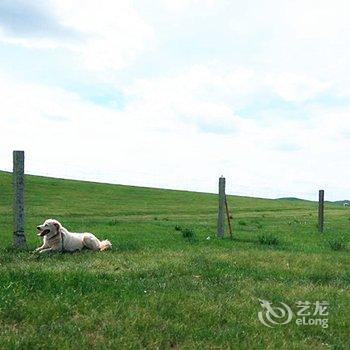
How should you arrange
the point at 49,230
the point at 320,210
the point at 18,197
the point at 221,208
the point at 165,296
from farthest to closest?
1. the point at 320,210
2. the point at 221,208
3. the point at 18,197
4. the point at 49,230
5. the point at 165,296

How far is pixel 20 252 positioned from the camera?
1380cm

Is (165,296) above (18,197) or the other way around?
the other way around

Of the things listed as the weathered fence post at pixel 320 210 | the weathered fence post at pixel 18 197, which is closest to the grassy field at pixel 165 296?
the weathered fence post at pixel 18 197

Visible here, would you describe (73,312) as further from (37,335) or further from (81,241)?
(81,241)

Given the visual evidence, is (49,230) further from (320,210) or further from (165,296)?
(320,210)

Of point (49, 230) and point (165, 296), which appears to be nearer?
point (165, 296)

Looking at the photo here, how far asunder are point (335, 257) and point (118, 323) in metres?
9.14

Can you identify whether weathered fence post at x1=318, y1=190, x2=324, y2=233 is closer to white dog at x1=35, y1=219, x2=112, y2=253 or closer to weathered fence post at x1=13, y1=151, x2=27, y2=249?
white dog at x1=35, y1=219, x2=112, y2=253

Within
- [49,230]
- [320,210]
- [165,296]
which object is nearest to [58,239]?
[49,230]

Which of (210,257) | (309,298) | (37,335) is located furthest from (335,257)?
(37,335)

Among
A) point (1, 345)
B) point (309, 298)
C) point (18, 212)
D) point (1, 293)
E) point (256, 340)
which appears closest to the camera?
point (1, 345)

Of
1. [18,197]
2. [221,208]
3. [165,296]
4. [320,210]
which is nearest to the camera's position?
[165,296]

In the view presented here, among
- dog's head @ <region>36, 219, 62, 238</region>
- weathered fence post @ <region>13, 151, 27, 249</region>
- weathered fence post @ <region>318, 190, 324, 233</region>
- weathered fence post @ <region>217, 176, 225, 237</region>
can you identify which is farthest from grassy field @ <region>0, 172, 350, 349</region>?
weathered fence post @ <region>318, 190, 324, 233</region>

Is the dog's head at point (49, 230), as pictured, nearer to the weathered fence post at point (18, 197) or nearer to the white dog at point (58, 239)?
the white dog at point (58, 239)
